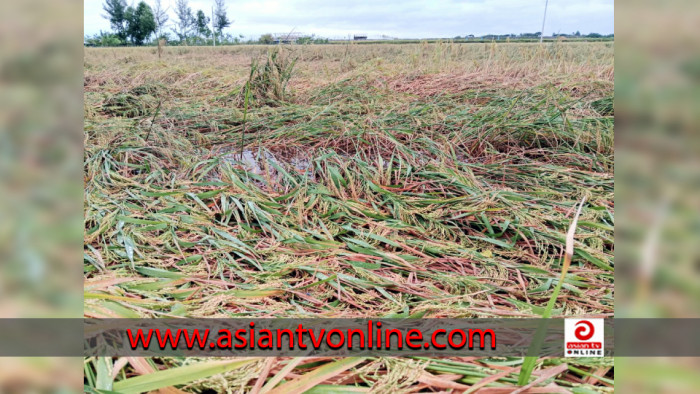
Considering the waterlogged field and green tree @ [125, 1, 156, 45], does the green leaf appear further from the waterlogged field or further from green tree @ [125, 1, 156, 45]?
green tree @ [125, 1, 156, 45]

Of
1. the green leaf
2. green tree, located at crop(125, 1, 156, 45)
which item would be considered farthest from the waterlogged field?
green tree, located at crop(125, 1, 156, 45)

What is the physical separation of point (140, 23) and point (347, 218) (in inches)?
684

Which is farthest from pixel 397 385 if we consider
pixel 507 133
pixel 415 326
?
pixel 507 133

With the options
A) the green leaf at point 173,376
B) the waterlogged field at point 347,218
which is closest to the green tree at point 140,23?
the waterlogged field at point 347,218

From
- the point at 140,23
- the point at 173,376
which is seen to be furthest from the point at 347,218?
the point at 140,23

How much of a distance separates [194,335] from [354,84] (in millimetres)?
2758

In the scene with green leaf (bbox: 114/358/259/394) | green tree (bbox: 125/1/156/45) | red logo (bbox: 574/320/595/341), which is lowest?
green leaf (bbox: 114/358/259/394)

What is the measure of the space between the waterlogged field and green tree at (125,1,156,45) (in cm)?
1357

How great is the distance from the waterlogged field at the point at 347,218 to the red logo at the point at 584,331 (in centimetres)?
8

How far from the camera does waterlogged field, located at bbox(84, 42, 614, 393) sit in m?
0.80

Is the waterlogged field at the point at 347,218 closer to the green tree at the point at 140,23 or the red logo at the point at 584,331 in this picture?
the red logo at the point at 584,331

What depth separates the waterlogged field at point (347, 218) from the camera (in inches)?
31.7
